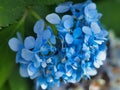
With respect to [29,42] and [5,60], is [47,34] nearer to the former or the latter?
[29,42]

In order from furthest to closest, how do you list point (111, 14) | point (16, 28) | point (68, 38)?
point (111, 14) → point (16, 28) → point (68, 38)

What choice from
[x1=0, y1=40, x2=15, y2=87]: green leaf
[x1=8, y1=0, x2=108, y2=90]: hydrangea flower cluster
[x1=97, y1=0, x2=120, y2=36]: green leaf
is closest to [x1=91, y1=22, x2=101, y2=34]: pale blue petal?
[x1=8, y1=0, x2=108, y2=90]: hydrangea flower cluster

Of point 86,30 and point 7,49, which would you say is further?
point 7,49

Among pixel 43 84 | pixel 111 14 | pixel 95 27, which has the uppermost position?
pixel 95 27

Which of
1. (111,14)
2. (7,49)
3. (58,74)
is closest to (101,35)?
(58,74)

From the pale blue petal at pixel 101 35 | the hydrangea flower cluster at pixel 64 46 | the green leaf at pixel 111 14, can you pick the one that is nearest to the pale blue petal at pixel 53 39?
the hydrangea flower cluster at pixel 64 46

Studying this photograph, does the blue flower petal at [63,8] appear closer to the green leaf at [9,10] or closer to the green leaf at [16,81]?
the green leaf at [9,10]

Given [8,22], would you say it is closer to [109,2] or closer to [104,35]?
[104,35]
